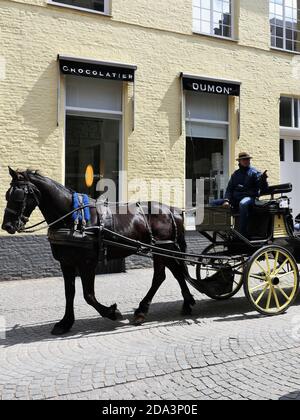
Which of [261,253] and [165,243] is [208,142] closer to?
[261,253]

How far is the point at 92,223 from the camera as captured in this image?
589 centimetres

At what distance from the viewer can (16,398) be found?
3959mm

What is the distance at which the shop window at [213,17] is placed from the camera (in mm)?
12266

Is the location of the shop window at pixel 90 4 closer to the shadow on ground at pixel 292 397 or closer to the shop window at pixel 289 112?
the shop window at pixel 289 112

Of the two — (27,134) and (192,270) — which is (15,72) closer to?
(27,134)

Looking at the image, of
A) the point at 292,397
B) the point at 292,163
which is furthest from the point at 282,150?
the point at 292,397

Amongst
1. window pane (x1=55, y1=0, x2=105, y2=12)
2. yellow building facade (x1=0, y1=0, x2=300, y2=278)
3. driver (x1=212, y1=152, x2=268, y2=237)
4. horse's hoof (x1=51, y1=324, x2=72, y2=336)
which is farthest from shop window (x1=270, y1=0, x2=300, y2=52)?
horse's hoof (x1=51, y1=324, x2=72, y2=336)

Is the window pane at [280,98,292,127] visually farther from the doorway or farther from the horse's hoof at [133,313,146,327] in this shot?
the horse's hoof at [133,313,146,327]

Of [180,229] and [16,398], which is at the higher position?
[180,229]

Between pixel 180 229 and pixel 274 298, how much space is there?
1665mm

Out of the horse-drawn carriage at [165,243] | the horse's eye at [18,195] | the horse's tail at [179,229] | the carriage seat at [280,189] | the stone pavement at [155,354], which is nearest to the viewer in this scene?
the stone pavement at [155,354]

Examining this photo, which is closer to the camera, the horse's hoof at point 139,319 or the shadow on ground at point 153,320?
the shadow on ground at point 153,320

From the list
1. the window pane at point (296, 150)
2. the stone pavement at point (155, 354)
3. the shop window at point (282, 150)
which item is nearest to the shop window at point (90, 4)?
the shop window at point (282, 150)

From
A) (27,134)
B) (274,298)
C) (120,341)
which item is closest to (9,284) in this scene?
(27,134)
